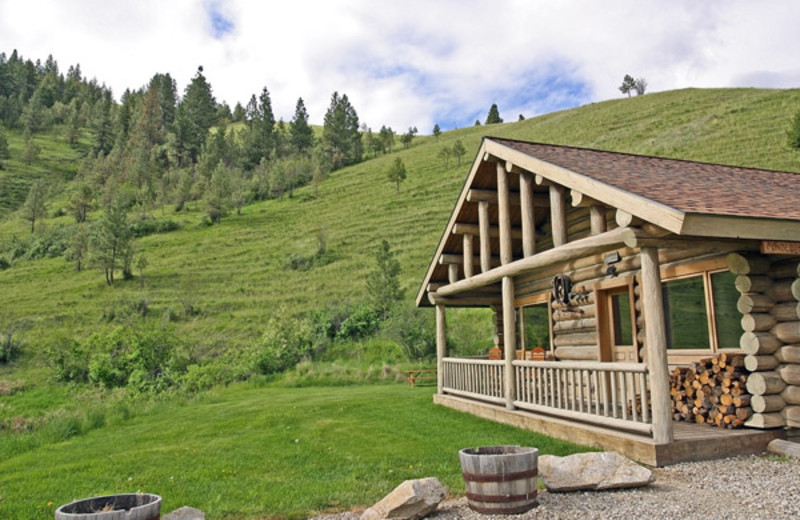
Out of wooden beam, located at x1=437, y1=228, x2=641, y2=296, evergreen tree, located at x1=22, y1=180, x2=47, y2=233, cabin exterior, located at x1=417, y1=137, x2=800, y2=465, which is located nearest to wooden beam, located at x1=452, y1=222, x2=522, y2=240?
cabin exterior, located at x1=417, y1=137, x2=800, y2=465

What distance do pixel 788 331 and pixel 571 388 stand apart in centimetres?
317

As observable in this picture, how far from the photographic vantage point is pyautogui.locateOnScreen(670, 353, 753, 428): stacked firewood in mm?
8281

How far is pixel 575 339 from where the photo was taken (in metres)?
12.6

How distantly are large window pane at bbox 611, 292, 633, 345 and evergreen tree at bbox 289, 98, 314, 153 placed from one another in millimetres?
94455

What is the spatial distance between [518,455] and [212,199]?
204ft

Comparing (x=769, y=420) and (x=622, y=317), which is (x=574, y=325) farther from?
(x=769, y=420)

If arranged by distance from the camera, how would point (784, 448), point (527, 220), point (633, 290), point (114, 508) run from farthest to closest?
point (633, 290)
point (527, 220)
point (784, 448)
point (114, 508)

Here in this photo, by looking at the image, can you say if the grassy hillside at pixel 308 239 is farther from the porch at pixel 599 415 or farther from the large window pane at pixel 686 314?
the large window pane at pixel 686 314

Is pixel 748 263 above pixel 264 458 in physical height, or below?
above

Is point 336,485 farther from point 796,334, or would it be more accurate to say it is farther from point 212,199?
point 212,199

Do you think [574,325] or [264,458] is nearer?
[264,458]

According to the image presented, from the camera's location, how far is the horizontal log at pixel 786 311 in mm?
7918

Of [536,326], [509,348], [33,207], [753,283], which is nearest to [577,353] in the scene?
[536,326]

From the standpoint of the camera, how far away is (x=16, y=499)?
7578mm
